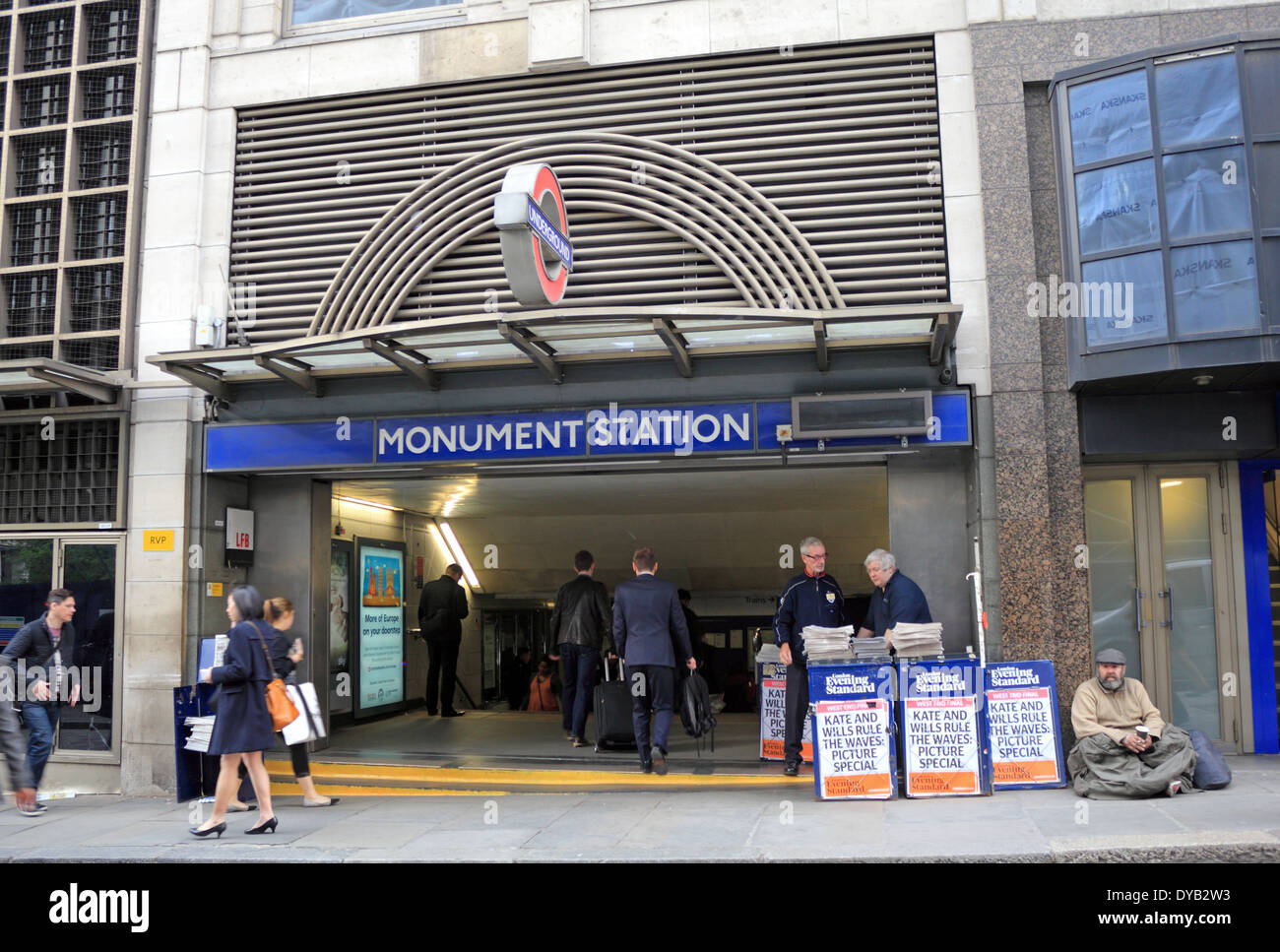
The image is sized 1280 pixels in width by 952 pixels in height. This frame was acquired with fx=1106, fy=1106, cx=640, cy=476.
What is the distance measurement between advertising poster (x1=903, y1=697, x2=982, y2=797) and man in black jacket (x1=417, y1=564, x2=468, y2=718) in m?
6.21

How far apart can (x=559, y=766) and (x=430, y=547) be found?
5571 millimetres

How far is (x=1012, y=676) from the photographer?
789 centimetres

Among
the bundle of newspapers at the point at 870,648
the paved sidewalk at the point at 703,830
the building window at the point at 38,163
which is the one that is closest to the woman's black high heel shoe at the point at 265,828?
the paved sidewalk at the point at 703,830

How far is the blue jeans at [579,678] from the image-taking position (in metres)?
9.98

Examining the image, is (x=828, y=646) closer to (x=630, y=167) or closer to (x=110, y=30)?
(x=630, y=167)

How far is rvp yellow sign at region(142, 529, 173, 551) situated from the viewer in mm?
9758

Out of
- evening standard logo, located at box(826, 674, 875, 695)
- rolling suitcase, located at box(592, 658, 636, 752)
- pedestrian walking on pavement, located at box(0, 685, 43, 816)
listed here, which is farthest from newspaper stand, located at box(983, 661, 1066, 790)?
pedestrian walking on pavement, located at box(0, 685, 43, 816)

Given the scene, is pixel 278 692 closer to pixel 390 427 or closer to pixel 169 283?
pixel 390 427

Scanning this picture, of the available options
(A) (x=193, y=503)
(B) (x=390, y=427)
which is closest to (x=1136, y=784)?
(B) (x=390, y=427)

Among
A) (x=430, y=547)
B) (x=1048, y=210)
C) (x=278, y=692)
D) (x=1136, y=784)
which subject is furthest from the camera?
(x=430, y=547)

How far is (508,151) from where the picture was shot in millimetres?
9711

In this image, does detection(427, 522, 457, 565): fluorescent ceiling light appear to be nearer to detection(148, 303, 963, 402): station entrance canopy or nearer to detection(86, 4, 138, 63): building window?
detection(148, 303, 963, 402): station entrance canopy

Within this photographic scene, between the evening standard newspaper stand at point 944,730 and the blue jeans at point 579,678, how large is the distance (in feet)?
10.7

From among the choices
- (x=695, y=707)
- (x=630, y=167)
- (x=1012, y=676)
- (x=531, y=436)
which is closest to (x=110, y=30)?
(x=630, y=167)
